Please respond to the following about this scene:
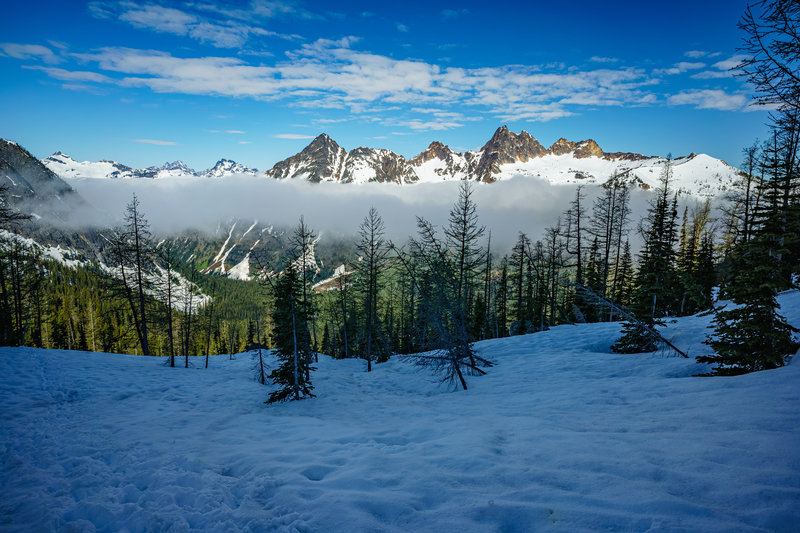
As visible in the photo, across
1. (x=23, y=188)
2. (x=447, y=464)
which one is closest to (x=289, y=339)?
(x=447, y=464)

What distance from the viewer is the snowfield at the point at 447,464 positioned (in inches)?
126

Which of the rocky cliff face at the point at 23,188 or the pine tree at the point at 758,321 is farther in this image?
the rocky cliff face at the point at 23,188

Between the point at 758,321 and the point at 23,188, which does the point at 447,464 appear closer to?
the point at 758,321

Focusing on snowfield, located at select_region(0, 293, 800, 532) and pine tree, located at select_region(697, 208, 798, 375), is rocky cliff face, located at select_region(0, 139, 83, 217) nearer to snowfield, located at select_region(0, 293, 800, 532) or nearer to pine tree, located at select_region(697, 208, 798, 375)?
snowfield, located at select_region(0, 293, 800, 532)

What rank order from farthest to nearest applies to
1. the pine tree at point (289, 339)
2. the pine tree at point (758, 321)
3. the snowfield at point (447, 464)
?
the pine tree at point (289, 339) → the pine tree at point (758, 321) → the snowfield at point (447, 464)

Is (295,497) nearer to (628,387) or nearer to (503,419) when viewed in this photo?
(503,419)

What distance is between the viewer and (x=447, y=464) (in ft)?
15.1

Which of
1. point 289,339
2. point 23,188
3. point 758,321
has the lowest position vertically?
point 289,339

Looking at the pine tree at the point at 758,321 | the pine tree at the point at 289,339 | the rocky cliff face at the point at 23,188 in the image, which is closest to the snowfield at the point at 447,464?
the pine tree at the point at 758,321

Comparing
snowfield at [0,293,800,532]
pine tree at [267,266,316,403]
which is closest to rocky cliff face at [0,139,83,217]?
pine tree at [267,266,316,403]

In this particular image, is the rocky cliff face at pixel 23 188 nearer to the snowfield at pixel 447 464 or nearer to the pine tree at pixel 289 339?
the pine tree at pixel 289 339

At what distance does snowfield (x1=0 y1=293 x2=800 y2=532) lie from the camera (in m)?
3.20

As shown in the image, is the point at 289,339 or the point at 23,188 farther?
the point at 23,188

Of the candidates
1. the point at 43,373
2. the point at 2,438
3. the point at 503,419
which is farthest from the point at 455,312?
the point at 43,373
